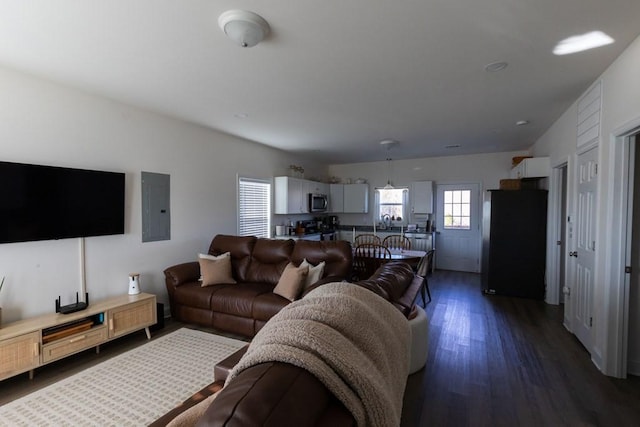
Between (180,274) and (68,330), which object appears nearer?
(68,330)

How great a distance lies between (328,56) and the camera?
2.30 metres

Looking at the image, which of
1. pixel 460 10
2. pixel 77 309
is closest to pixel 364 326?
pixel 460 10

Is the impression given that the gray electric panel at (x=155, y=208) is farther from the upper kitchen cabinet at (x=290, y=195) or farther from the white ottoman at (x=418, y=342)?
the white ottoman at (x=418, y=342)

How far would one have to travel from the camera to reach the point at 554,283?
14.1ft

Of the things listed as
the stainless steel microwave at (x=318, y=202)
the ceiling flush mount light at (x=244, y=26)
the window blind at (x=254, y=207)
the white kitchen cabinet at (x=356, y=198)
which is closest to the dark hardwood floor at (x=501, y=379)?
the window blind at (x=254, y=207)

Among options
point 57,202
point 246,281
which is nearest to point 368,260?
point 246,281

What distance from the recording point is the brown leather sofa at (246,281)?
10.5 feet

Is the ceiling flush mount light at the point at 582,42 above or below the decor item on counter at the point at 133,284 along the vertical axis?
above

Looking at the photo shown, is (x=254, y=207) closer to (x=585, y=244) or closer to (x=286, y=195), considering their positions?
(x=286, y=195)

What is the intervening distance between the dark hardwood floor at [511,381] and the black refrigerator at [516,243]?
2.73ft

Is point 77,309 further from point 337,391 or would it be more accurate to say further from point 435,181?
point 435,181

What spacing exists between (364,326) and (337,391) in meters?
0.35

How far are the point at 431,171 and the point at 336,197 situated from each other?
235cm

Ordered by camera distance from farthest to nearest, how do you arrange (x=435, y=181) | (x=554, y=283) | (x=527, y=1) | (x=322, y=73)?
(x=435, y=181) → (x=554, y=283) → (x=322, y=73) → (x=527, y=1)
